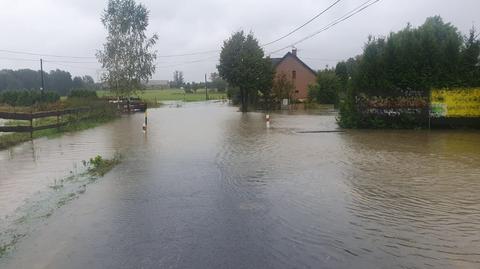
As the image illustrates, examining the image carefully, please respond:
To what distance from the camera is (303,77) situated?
214ft

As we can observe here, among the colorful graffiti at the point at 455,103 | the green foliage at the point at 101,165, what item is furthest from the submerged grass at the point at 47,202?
the colorful graffiti at the point at 455,103

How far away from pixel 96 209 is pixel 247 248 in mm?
3499

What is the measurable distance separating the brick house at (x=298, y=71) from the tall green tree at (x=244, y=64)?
1510 cm

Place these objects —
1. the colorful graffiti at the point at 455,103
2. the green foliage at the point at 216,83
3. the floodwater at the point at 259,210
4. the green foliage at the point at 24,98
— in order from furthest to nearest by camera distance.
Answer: the green foliage at the point at 216,83, the green foliage at the point at 24,98, the colorful graffiti at the point at 455,103, the floodwater at the point at 259,210

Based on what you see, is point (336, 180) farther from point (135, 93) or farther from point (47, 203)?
point (135, 93)

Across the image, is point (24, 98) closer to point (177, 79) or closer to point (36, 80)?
point (36, 80)

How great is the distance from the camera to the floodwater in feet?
19.2

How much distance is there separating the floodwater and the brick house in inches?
1937

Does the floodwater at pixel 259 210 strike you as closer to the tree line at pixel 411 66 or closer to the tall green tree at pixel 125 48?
the tree line at pixel 411 66

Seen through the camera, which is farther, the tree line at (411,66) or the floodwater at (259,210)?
the tree line at (411,66)

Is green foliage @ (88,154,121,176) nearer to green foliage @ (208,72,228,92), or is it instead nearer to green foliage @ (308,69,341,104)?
green foliage @ (308,69,341,104)

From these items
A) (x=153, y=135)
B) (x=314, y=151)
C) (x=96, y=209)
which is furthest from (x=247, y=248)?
(x=153, y=135)

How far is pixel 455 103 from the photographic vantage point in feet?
75.7

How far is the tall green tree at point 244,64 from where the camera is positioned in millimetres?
47844
